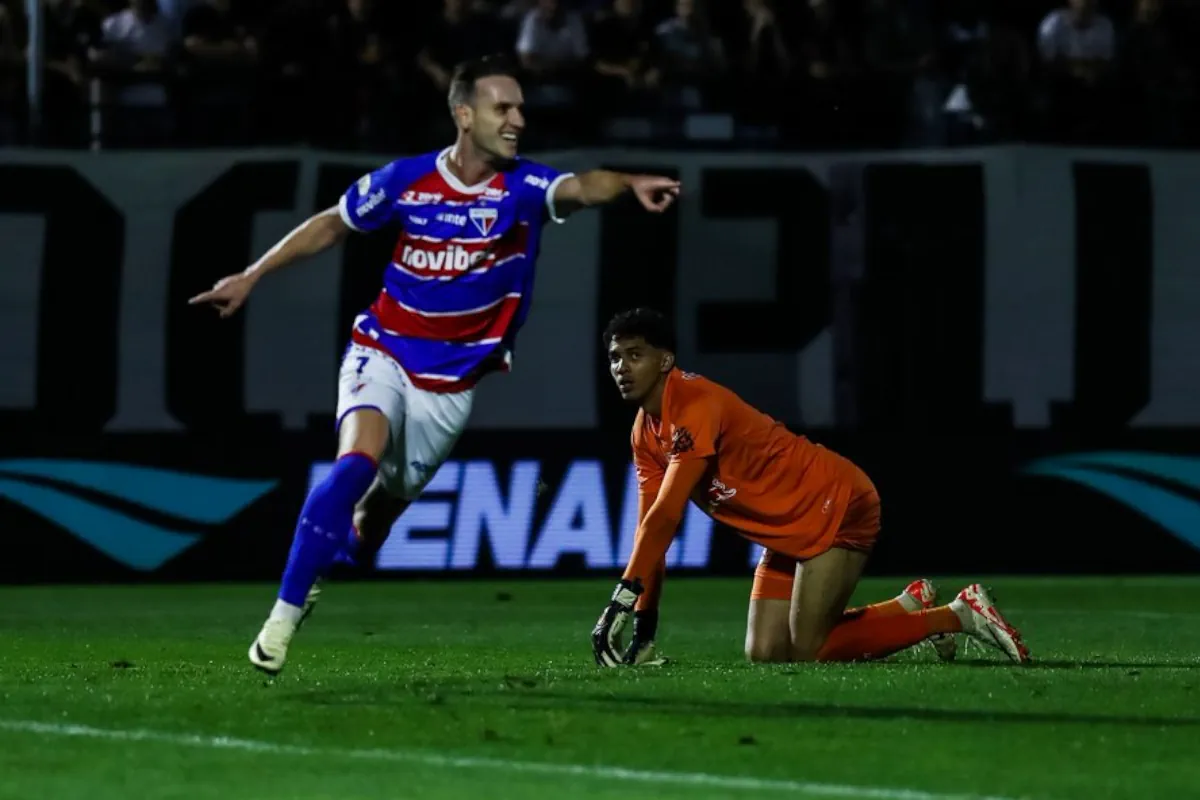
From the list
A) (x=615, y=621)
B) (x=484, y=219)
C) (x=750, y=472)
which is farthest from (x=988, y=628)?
(x=484, y=219)

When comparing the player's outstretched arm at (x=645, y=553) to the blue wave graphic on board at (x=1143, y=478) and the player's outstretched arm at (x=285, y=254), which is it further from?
the blue wave graphic on board at (x=1143, y=478)

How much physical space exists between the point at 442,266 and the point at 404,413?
59cm

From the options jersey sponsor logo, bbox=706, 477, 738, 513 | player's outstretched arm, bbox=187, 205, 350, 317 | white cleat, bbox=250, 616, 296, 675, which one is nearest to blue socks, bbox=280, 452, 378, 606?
white cleat, bbox=250, 616, 296, 675

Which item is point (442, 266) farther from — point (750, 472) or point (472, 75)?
point (750, 472)

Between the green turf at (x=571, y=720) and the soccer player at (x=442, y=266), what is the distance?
1.03 meters

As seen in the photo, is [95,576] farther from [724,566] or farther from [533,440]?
[724,566]

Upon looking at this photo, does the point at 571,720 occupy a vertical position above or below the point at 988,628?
above

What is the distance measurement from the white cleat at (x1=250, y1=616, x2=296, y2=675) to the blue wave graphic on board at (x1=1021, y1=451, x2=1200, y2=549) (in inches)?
380

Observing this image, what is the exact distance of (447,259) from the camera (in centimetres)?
906

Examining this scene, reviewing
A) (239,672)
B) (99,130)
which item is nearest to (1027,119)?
(99,130)

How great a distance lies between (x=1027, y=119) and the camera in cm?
1706

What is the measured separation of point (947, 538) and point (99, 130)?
261 inches

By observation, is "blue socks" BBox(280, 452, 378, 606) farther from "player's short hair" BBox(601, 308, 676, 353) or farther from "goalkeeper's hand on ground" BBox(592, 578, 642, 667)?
"player's short hair" BBox(601, 308, 676, 353)

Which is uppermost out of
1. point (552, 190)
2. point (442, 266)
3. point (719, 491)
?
point (552, 190)
